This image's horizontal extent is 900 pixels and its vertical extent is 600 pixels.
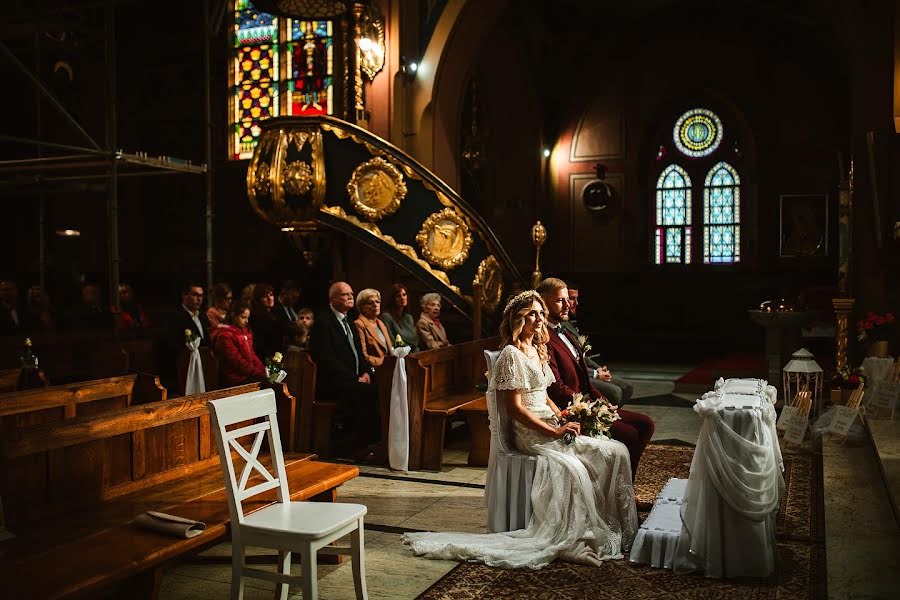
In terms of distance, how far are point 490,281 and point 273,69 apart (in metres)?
5.56

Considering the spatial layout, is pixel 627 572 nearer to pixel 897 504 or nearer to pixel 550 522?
pixel 550 522

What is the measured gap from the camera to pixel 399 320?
27.7 feet

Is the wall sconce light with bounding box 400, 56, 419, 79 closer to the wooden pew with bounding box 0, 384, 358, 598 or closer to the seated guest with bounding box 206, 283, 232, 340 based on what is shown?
the seated guest with bounding box 206, 283, 232, 340

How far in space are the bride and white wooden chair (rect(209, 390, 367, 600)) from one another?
0.98m

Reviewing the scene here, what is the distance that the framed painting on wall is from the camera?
47.8ft

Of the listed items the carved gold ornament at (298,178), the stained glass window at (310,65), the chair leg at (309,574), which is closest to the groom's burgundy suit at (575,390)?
the chair leg at (309,574)

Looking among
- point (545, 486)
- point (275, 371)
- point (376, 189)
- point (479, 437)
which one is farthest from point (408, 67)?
point (545, 486)

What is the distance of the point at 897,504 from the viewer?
175 inches

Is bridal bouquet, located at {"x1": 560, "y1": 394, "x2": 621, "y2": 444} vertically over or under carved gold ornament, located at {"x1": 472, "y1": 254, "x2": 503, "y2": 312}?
under

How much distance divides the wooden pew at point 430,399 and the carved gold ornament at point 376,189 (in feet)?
6.46

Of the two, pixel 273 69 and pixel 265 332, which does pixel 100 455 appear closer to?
pixel 265 332

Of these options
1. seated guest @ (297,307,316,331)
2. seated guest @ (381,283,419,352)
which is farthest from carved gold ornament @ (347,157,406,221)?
seated guest @ (297,307,316,331)

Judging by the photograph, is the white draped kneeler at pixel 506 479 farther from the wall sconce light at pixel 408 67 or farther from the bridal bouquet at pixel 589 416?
the wall sconce light at pixel 408 67

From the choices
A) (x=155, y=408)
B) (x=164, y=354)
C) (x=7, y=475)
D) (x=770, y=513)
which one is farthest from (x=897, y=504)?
(x=164, y=354)
